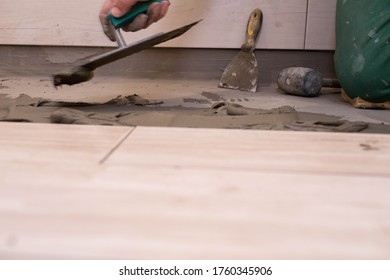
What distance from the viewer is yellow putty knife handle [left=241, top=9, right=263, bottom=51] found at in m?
1.84

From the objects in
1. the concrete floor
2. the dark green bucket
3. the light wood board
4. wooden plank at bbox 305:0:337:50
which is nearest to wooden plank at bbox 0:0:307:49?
wooden plank at bbox 305:0:337:50

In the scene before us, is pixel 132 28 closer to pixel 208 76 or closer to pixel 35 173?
pixel 208 76

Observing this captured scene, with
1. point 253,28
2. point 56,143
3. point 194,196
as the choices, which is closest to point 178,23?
point 253,28

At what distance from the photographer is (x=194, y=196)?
1.40 feet

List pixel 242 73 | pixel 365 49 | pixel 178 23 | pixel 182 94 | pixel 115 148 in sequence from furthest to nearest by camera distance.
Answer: pixel 178 23
pixel 242 73
pixel 182 94
pixel 365 49
pixel 115 148

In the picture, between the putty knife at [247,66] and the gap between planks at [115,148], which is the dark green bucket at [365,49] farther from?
the gap between planks at [115,148]

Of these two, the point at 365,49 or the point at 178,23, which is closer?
the point at 365,49

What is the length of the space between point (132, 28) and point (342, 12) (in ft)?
2.74

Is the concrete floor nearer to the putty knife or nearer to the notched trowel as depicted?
the putty knife

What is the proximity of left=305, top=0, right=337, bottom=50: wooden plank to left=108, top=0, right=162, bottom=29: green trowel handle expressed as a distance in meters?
0.87

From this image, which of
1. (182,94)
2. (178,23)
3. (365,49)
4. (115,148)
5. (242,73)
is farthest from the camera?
(178,23)

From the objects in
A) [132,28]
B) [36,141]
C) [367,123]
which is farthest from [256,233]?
[132,28]

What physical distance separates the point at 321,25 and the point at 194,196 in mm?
1671

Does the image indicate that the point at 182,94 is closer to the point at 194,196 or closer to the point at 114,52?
the point at 114,52
